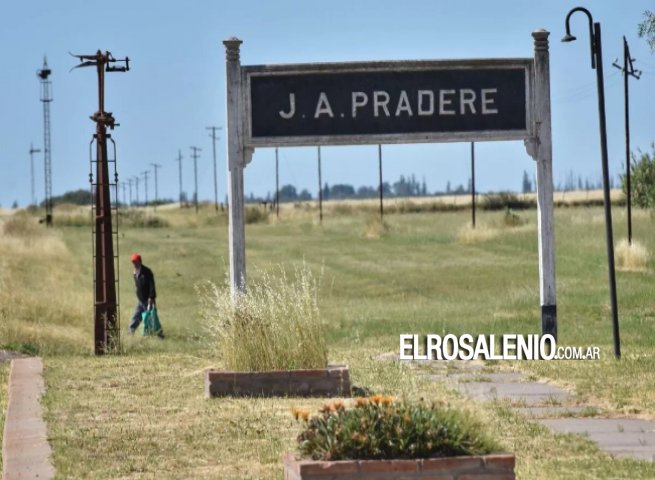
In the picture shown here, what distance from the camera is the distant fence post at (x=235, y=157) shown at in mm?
16141

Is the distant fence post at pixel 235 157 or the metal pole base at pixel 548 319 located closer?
the distant fence post at pixel 235 157

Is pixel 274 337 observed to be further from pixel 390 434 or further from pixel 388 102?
pixel 390 434

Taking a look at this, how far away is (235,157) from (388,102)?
78.2 inches

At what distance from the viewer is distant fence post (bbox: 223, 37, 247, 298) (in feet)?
53.0

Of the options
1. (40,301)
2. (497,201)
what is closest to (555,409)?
(40,301)

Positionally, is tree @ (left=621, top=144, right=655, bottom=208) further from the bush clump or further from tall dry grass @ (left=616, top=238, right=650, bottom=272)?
the bush clump

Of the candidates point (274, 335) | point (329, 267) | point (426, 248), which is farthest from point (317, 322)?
point (426, 248)

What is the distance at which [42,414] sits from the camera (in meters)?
12.9

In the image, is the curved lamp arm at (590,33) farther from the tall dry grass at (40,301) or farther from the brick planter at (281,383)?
the tall dry grass at (40,301)

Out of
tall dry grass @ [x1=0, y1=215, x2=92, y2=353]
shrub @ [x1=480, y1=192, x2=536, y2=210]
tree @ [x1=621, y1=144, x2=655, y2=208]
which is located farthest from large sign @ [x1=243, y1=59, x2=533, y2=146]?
shrub @ [x1=480, y1=192, x2=536, y2=210]

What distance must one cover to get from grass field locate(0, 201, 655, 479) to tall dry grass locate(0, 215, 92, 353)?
9cm

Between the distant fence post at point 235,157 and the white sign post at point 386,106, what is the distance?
0.01 m

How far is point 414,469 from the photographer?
809 centimetres

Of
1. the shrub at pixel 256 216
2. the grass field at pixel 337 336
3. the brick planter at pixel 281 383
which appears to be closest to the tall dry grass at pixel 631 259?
the grass field at pixel 337 336
